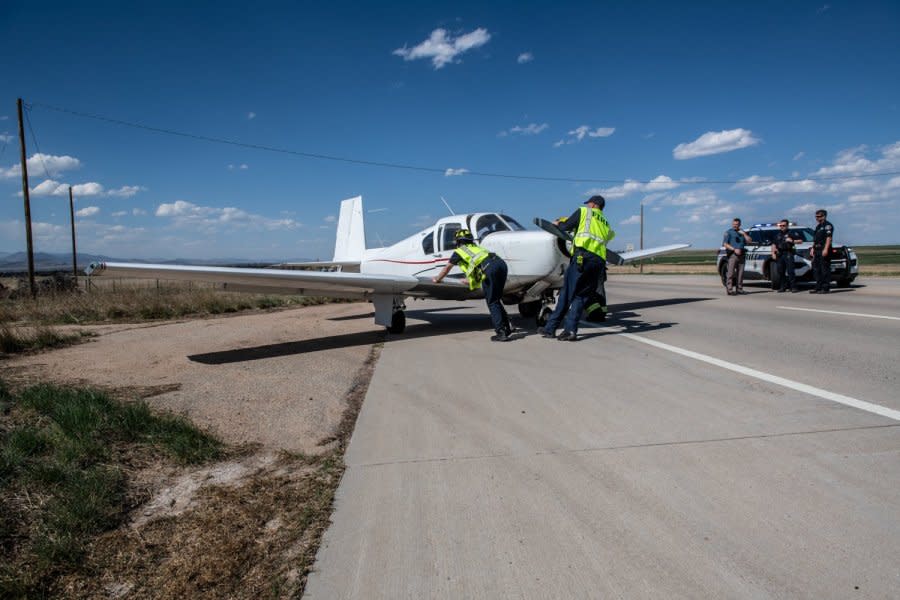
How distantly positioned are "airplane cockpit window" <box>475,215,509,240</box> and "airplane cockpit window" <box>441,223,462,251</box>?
0.61m

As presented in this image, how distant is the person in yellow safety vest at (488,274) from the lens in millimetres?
8922

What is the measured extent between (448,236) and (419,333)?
2146mm

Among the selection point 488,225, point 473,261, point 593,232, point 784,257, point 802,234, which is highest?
point 802,234

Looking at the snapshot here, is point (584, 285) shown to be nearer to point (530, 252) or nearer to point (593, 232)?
point (593, 232)

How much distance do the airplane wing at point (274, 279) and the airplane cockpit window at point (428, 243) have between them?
173 centimetres

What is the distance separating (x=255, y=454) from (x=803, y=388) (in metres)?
4.68

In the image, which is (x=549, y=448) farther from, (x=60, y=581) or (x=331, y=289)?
(x=331, y=289)

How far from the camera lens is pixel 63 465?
343 centimetres

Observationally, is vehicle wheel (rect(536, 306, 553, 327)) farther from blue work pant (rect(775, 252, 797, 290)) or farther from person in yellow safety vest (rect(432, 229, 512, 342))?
blue work pant (rect(775, 252, 797, 290))

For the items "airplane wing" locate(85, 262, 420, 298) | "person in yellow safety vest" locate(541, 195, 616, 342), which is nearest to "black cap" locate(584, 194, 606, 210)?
"person in yellow safety vest" locate(541, 195, 616, 342)

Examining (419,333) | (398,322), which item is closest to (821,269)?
(419,333)

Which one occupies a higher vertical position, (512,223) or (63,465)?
(512,223)

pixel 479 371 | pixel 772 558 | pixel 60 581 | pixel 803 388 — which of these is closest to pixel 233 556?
pixel 60 581

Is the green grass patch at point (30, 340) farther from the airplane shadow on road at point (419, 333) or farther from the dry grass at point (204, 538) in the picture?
the dry grass at point (204, 538)
